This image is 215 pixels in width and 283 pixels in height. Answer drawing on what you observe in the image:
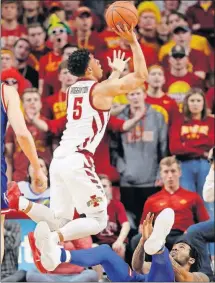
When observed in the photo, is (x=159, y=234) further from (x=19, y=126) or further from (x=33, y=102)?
(x=33, y=102)

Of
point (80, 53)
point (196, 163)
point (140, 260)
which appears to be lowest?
point (140, 260)

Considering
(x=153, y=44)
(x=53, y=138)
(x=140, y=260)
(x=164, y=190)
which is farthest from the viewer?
(x=153, y=44)

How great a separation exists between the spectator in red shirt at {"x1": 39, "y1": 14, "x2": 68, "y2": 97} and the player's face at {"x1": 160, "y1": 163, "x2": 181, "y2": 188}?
2560 millimetres

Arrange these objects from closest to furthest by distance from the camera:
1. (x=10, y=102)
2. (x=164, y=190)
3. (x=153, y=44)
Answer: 1. (x=10, y=102)
2. (x=164, y=190)
3. (x=153, y=44)

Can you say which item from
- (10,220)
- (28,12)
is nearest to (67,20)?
(28,12)

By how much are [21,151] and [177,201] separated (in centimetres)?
214

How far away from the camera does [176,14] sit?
1602 cm

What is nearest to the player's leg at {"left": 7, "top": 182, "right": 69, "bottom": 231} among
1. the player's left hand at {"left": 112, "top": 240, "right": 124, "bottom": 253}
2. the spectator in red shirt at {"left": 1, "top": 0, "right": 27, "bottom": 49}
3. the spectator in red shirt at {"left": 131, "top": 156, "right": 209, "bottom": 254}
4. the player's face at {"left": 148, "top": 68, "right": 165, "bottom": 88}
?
the player's left hand at {"left": 112, "top": 240, "right": 124, "bottom": 253}

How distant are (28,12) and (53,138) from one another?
10.0 feet

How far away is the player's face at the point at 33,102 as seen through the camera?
14.0 meters

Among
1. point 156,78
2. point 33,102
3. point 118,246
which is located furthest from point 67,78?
point 118,246

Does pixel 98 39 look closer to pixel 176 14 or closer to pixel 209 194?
pixel 176 14

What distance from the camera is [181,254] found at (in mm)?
11906

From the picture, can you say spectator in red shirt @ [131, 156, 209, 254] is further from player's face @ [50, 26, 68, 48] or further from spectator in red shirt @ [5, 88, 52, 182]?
player's face @ [50, 26, 68, 48]
